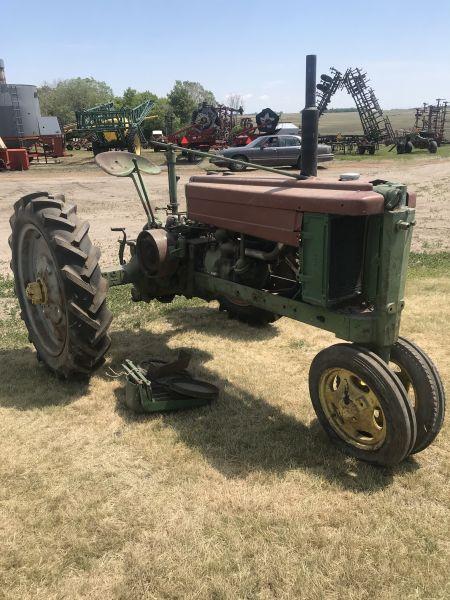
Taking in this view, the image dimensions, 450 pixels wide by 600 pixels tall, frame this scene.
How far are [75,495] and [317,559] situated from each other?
1189 mm

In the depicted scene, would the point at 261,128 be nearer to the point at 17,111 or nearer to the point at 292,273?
the point at 17,111

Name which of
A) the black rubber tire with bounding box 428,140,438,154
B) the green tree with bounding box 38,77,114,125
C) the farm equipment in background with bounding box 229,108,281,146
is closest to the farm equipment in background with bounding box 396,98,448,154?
the black rubber tire with bounding box 428,140,438,154

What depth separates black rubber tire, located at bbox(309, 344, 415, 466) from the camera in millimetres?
2463

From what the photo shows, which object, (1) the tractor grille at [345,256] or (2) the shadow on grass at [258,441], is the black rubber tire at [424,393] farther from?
(1) the tractor grille at [345,256]

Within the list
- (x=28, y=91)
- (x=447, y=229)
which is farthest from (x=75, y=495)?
(x=28, y=91)

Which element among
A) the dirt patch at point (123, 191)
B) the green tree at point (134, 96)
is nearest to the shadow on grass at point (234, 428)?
the dirt patch at point (123, 191)

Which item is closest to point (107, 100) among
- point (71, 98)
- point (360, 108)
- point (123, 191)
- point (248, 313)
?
point (71, 98)

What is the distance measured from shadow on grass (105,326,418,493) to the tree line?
34.6 meters

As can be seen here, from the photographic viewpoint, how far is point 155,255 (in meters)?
3.77

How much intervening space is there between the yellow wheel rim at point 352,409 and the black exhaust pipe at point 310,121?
1384mm

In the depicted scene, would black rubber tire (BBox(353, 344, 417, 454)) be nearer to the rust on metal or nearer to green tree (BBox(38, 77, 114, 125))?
the rust on metal

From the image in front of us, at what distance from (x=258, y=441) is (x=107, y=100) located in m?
57.7

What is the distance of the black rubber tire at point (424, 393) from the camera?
2.70 meters

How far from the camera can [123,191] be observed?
13836mm
